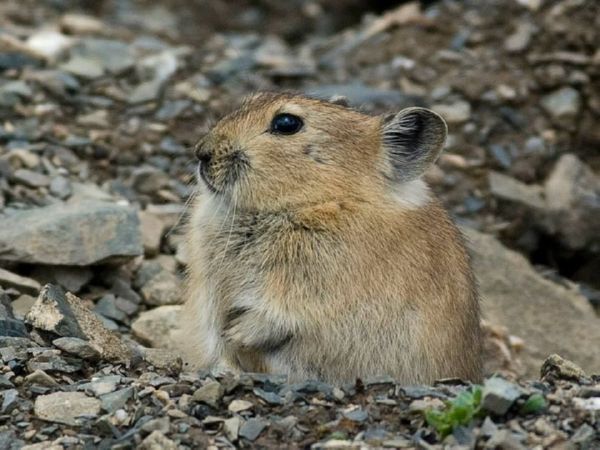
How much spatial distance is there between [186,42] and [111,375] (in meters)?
8.01

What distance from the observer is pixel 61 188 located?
950 cm

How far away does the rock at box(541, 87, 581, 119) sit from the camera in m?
11.7

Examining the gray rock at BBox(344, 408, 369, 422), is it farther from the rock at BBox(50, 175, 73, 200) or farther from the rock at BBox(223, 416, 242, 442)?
the rock at BBox(50, 175, 73, 200)

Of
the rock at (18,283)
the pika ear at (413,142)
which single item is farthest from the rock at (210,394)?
the rock at (18,283)

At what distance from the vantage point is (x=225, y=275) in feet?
22.5

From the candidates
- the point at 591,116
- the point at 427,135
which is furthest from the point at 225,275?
the point at 591,116

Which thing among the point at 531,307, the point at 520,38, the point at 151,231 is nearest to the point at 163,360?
the point at 151,231

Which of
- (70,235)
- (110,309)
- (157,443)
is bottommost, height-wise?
(110,309)

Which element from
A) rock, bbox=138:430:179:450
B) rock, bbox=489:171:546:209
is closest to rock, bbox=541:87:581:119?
rock, bbox=489:171:546:209

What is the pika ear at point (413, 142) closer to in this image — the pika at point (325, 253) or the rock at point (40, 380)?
the pika at point (325, 253)

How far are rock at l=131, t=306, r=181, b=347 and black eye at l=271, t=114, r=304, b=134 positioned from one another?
5.54 feet

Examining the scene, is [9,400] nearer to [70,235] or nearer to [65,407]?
[65,407]

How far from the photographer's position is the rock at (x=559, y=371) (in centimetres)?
641

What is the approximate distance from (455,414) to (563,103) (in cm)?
696
